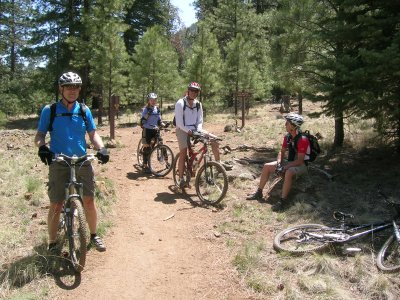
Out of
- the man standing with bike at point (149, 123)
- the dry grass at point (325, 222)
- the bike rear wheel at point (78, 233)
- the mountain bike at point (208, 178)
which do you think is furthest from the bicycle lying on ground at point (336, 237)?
the man standing with bike at point (149, 123)

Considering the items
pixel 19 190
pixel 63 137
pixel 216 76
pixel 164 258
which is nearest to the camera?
pixel 63 137

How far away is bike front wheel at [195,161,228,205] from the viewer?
25.4 feet

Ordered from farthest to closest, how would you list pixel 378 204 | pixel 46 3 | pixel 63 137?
pixel 46 3 → pixel 378 204 → pixel 63 137

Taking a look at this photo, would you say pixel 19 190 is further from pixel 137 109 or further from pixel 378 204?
pixel 137 109

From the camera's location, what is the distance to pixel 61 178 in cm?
514

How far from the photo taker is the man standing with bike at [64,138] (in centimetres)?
500

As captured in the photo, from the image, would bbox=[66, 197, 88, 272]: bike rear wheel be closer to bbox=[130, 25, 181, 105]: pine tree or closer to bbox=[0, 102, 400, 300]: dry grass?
A: bbox=[0, 102, 400, 300]: dry grass

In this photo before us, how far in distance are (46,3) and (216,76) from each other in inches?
520

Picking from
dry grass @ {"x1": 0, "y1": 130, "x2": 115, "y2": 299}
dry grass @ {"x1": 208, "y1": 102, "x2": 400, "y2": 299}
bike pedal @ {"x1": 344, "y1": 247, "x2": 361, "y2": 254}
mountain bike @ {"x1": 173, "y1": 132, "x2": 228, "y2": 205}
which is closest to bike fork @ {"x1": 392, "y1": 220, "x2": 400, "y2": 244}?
dry grass @ {"x1": 208, "y1": 102, "x2": 400, "y2": 299}

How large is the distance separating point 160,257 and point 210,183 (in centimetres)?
244

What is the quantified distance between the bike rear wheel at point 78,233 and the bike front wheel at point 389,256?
3687 mm

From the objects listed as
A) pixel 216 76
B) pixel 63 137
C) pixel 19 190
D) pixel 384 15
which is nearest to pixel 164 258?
pixel 63 137

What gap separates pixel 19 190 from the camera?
26.6 feet

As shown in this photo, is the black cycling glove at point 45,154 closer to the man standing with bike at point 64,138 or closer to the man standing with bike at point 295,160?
the man standing with bike at point 64,138
